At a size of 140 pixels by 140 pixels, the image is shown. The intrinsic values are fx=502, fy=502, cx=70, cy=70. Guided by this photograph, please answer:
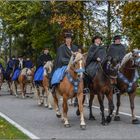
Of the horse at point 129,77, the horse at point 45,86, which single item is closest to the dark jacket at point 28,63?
the horse at point 45,86

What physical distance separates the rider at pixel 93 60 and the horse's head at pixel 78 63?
3.39 feet

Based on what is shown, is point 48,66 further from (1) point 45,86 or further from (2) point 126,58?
(2) point 126,58

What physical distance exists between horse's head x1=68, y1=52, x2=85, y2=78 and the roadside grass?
2.29m

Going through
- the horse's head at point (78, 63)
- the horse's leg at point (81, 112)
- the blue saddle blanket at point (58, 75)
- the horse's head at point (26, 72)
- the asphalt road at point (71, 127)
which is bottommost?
the asphalt road at point (71, 127)

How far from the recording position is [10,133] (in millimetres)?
13180

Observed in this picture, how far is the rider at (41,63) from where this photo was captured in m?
21.6

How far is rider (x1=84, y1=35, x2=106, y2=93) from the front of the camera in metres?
15.0

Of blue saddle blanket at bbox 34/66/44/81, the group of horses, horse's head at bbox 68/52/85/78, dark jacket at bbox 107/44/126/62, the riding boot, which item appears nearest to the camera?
horse's head at bbox 68/52/85/78

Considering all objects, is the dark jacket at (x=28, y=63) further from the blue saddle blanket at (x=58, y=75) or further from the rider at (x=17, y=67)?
the blue saddle blanket at (x=58, y=75)

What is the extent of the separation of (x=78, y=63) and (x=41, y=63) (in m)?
7.90

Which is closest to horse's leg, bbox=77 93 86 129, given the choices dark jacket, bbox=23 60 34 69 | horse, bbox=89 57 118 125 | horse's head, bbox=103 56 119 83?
horse, bbox=89 57 118 125

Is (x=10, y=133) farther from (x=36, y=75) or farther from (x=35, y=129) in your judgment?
(x=36, y=75)

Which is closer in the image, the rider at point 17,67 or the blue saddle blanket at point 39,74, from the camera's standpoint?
the blue saddle blanket at point 39,74

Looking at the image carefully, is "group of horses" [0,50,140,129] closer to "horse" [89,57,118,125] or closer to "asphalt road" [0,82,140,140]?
"horse" [89,57,118,125]
